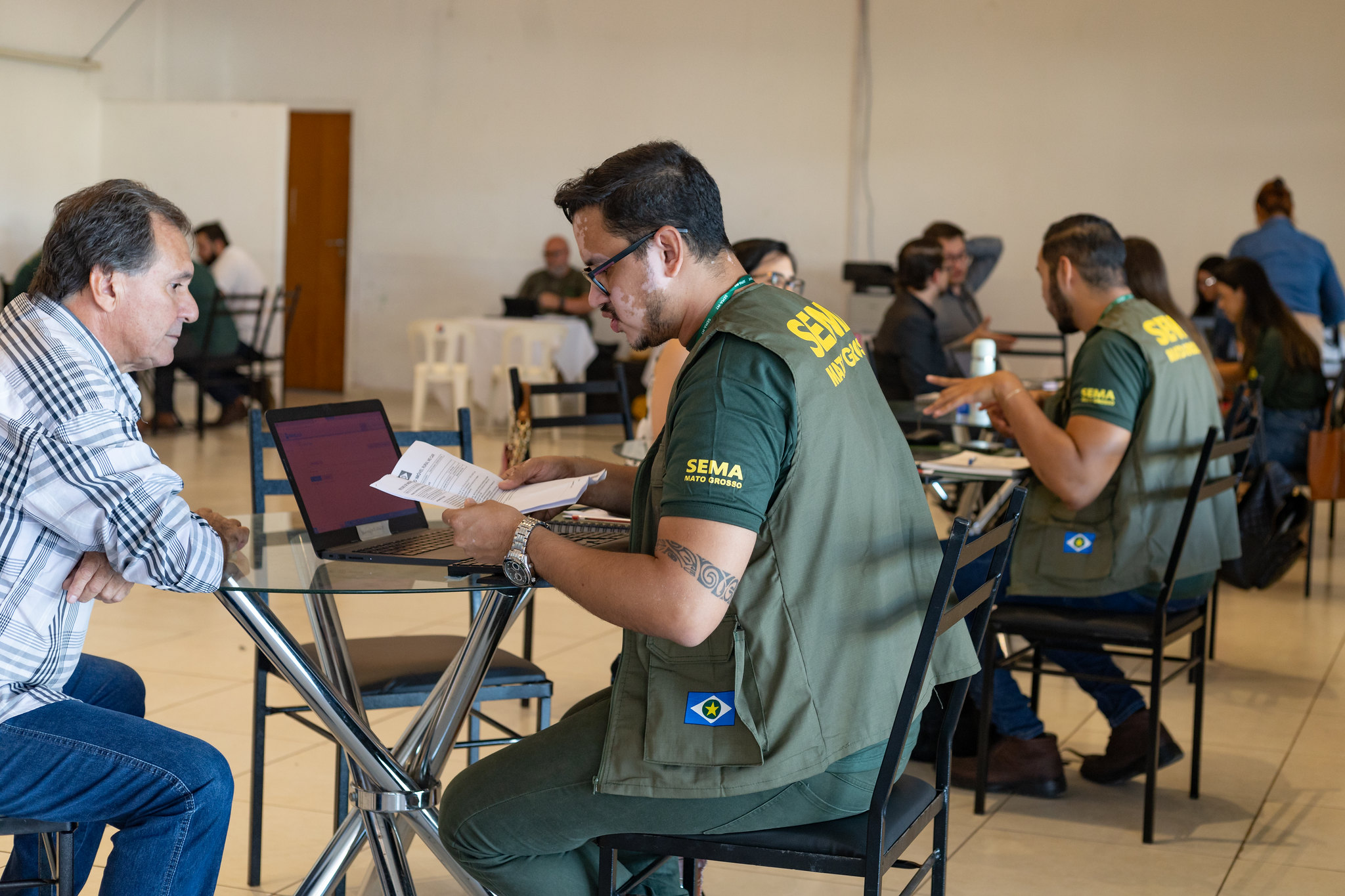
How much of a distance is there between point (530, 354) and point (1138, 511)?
595cm

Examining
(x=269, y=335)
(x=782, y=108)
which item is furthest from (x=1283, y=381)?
(x=269, y=335)

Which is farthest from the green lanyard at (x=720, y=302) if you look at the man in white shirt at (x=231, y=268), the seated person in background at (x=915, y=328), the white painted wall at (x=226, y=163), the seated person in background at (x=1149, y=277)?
the white painted wall at (x=226, y=163)

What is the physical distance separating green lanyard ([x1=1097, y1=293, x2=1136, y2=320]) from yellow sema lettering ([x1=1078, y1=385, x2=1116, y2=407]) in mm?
190

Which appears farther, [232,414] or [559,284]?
[559,284]

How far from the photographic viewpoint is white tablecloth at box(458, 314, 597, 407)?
27.6ft

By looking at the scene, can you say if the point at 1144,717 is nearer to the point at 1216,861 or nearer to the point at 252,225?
the point at 1216,861

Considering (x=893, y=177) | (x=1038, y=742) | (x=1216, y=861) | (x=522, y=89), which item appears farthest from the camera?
(x=522, y=89)

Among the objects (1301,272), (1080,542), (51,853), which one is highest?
(1301,272)

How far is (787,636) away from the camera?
142 centimetres

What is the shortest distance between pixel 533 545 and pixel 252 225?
29.7ft

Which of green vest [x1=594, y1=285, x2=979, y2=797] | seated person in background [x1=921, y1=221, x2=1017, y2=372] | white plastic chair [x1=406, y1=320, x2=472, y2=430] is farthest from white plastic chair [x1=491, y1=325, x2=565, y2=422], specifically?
green vest [x1=594, y1=285, x2=979, y2=797]

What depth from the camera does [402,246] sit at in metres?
10.8

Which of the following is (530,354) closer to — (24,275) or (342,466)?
(24,275)

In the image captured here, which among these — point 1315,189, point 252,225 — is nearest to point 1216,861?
point 1315,189
